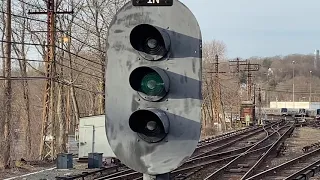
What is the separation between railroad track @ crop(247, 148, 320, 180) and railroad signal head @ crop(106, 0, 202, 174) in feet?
36.0


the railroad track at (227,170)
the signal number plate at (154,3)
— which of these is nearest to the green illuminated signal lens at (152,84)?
the signal number plate at (154,3)

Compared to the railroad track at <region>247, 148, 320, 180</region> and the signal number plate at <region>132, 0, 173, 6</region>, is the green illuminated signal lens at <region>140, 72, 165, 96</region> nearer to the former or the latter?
the signal number plate at <region>132, 0, 173, 6</region>

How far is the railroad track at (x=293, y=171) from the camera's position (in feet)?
45.4

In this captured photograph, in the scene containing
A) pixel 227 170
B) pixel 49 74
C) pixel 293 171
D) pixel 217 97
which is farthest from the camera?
pixel 217 97

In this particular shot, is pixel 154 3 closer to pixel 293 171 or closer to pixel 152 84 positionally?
pixel 152 84

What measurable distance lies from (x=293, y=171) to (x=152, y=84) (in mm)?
14528

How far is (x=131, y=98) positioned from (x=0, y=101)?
83.7 feet

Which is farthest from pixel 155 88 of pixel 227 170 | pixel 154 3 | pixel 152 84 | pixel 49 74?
pixel 49 74

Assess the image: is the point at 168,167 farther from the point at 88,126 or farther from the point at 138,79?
the point at 88,126

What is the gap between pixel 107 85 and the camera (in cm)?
280

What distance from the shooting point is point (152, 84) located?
274cm

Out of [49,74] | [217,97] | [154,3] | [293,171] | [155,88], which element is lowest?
[293,171]

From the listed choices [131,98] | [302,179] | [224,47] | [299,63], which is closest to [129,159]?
[131,98]

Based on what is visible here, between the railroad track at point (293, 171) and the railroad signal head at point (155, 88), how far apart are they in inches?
432
